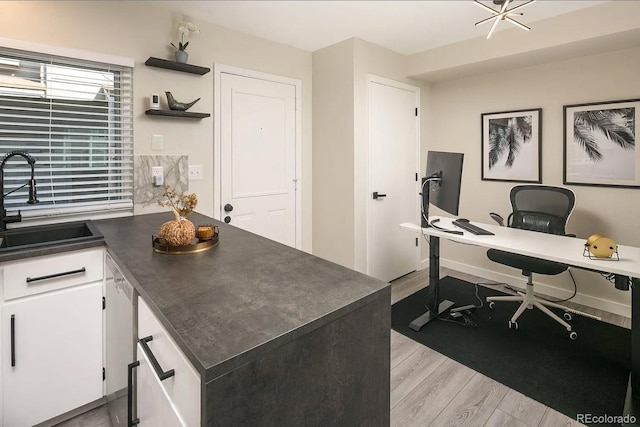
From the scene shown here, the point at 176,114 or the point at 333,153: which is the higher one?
the point at 176,114

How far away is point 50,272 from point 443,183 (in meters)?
2.57

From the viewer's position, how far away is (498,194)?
3773mm

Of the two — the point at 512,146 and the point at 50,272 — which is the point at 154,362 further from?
the point at 512,146

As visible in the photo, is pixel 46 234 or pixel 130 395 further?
pixel 46 234

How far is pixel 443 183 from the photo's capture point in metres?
2.70

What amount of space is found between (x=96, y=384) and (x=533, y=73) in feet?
14.2

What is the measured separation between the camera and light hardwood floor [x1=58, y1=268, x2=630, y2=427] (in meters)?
1.83

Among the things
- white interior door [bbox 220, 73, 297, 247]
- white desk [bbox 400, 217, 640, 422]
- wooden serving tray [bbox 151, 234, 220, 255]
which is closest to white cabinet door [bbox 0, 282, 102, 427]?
wooden serving tray [bbox 151, 234, 220, 255]

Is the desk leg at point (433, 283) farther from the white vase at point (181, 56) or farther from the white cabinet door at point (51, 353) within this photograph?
the white vase at point (181, 56)

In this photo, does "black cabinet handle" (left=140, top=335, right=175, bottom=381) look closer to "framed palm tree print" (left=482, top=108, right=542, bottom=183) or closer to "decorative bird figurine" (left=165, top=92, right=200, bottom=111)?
"decorative bird figurine" (left=165, top=92, right=200, bottom=111)

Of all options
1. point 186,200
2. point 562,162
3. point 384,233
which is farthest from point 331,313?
point 562,162

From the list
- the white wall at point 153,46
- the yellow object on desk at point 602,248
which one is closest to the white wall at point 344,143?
the white wall at point 153,46

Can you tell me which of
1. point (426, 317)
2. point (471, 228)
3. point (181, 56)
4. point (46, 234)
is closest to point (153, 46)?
point (181, 56)

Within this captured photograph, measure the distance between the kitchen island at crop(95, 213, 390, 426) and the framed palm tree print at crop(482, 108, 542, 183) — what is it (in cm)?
303
